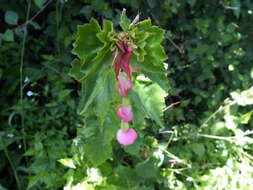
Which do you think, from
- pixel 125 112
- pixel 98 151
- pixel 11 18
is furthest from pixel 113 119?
pixel 11 18

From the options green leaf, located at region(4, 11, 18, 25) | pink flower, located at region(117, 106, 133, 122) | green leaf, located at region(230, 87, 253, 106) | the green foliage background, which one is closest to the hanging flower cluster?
pink flower, located at region(117, 106, 133, 122)

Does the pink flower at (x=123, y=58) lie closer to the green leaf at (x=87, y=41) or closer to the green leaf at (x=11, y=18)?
the green leaf at (x=87, y=41)

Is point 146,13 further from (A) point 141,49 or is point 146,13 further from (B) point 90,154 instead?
(A) point 141,49

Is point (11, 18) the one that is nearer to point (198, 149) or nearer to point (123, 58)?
point (123, 58)

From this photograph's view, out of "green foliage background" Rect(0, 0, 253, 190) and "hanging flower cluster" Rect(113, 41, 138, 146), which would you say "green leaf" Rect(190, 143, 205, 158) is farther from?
"hanging flower cluster" Rect(113, 41, 138, 146)

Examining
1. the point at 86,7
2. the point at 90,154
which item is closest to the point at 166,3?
the point at 86,7

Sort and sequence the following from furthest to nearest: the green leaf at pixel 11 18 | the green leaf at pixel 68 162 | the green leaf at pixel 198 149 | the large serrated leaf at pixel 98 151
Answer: the green leaf at pixel 198 149 → the green leaf at pixel 11 18 → the green leaf at pixel 68 162 → the large serrated leaf at pixel 98 151

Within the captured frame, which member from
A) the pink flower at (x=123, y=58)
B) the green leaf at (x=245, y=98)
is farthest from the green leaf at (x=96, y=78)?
the green leaf at (x=245, y=98)
